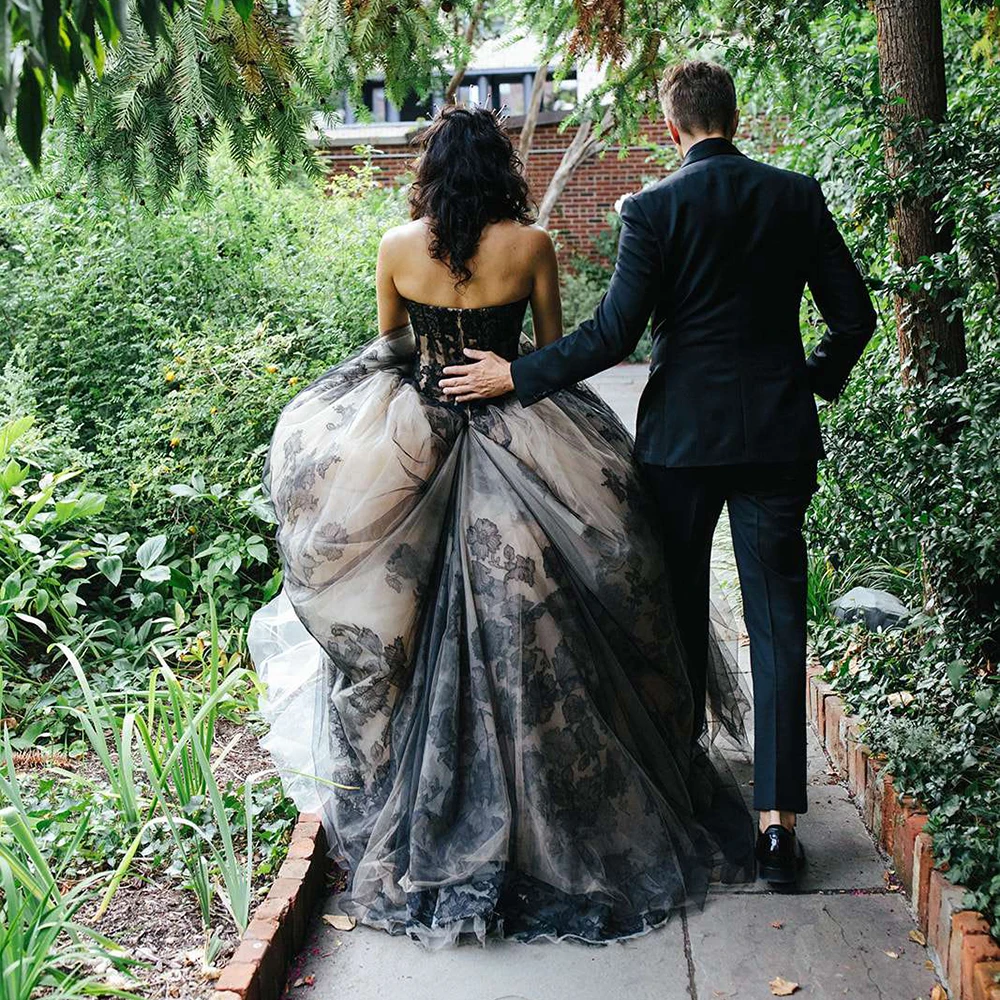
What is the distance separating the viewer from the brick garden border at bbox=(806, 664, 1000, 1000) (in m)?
2.47

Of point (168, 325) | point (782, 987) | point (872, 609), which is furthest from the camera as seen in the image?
point (168, 325)

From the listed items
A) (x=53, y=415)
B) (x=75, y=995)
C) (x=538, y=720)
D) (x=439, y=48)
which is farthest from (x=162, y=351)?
(x=75, y=995)

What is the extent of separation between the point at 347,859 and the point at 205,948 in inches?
21.6

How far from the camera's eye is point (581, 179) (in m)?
18.1

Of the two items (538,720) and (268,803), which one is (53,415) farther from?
(538,720)

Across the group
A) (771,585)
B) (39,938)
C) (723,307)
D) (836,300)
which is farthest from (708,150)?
(39,938)

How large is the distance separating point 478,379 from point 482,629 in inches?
29.0

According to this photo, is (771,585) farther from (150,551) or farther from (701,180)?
(150,551)

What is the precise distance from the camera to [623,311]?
315 centimetres

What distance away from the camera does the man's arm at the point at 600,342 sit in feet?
10.3

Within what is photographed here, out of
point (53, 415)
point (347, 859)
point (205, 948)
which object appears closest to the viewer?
point (205, 948)

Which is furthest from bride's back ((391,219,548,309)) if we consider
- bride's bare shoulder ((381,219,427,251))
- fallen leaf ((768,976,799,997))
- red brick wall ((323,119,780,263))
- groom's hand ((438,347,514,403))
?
red brick wall ((323,119,780,263))

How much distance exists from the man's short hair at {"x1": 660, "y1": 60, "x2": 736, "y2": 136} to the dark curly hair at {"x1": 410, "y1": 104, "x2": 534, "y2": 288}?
0.48 metres

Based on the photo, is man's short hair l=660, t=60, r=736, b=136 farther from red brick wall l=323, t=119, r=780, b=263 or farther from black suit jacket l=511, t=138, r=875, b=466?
red brick wall l=323, t=119, r=780, b=263
